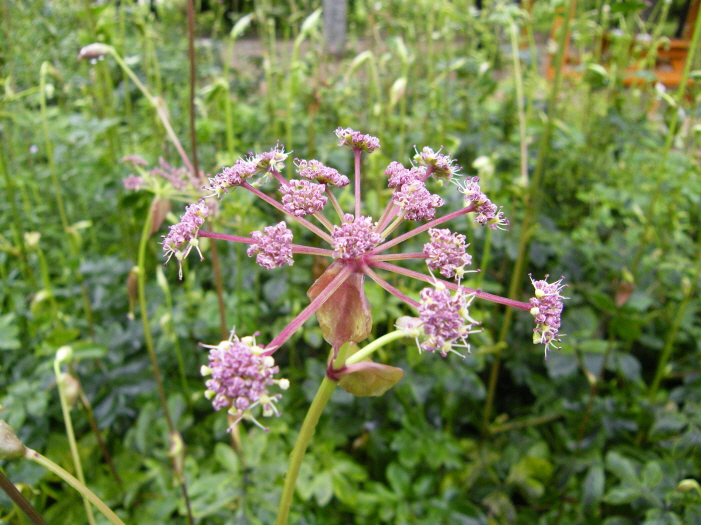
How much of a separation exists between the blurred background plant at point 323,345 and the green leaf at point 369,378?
0.59 m

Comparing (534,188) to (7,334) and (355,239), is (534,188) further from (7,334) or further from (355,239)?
(7,334)

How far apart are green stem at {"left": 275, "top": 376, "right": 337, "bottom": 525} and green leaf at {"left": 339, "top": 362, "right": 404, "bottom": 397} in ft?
0.08

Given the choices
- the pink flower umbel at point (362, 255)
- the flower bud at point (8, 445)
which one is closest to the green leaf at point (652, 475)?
the pink flower umbel at point (362, 255)

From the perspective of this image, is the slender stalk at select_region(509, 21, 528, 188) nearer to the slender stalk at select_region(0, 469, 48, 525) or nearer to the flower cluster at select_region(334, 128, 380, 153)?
the flower cluster at select_region(334, 128, 380, 153)

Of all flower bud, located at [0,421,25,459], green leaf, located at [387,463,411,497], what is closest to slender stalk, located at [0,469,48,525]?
flower bud, located at [0,421,25,459]

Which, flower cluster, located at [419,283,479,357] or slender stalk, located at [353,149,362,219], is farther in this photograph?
slender stalk, located at [353,149,362,219]

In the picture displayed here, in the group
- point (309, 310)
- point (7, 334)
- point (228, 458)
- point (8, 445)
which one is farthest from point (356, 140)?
point (7, 334)

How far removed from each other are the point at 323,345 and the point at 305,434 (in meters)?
1.07

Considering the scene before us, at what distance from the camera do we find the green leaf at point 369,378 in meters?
0.67

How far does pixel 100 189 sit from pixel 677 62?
658 centimetres

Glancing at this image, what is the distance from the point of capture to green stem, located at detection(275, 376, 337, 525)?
2.21 ft

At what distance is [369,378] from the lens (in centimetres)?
69

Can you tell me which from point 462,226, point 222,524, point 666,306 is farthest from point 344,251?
point 666,306

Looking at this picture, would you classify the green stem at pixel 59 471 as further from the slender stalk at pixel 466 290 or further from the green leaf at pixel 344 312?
the slender stalk at pixel 466 290
